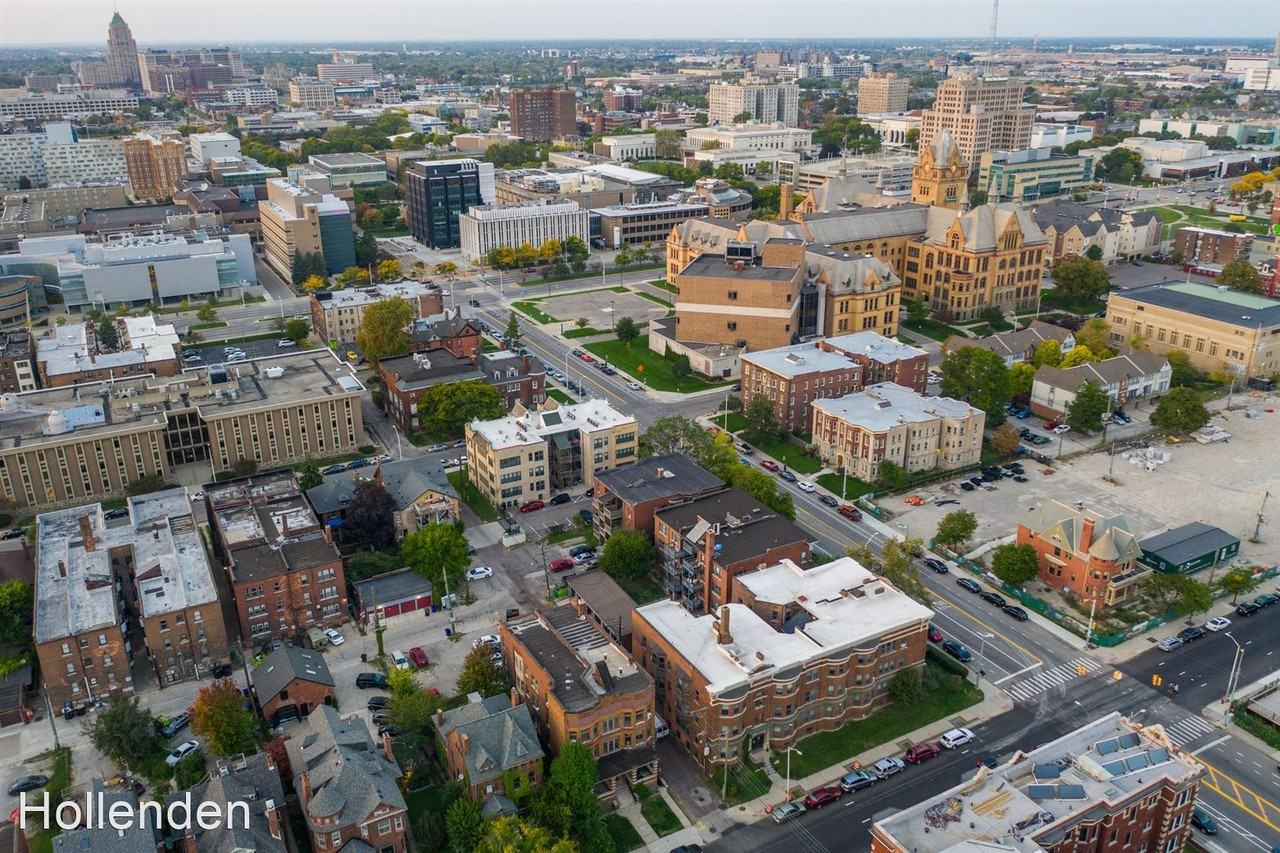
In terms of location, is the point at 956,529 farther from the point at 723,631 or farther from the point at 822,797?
the point at 822,797

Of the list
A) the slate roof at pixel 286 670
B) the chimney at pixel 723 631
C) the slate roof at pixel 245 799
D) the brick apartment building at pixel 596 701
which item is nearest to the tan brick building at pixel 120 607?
the slate roof at pixel 286 670

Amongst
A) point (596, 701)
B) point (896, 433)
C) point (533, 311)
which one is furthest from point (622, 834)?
point (533, 311)

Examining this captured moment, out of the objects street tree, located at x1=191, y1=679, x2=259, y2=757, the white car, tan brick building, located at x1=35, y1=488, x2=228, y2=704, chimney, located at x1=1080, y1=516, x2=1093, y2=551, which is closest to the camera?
street tree, located at x1=191, y1=679, x2=259, y2=757

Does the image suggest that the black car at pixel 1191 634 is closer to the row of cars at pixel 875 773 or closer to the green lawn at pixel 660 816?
the row of cars at pixel 875 773

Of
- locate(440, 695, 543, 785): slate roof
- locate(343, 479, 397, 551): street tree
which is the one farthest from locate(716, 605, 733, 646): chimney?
locate(343, 479, 397, 551): street tree

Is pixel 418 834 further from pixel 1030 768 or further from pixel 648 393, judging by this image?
pixel 648 393

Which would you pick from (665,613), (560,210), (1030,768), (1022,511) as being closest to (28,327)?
(560,210)

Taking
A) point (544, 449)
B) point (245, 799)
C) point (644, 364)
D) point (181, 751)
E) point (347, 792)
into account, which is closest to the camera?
point (245, 799)

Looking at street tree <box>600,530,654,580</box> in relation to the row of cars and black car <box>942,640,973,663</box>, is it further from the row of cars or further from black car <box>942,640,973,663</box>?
the row of cars
